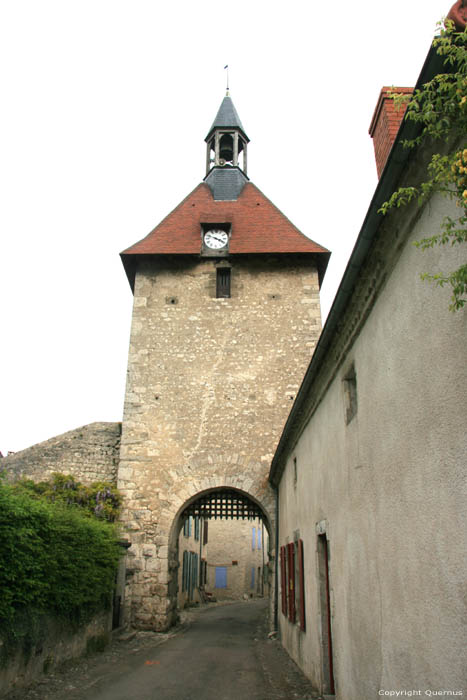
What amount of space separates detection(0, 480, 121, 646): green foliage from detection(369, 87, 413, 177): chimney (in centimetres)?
494

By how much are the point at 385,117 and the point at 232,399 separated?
744cm

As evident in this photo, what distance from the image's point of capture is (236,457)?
11.3 metres

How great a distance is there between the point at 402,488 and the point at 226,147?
647 inches

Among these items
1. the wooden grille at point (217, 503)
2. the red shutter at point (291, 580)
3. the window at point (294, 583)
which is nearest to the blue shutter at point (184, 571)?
the wooden grille at point (217, 503)

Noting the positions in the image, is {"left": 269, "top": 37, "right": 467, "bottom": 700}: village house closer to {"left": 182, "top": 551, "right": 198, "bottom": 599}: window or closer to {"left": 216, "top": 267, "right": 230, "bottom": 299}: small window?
{"left": 216, "top": 267, "right": 230, "bottom": 299}: small window

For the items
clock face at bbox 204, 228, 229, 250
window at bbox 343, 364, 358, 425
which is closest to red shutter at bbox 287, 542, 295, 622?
window at bbox 343, 364, 358, 425

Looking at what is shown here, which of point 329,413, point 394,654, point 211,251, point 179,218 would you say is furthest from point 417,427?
point 179,218

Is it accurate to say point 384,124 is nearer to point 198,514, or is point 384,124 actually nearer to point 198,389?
point 198,389

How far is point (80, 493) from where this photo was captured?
10711mm

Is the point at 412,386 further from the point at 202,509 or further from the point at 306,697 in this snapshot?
the point at 202,509

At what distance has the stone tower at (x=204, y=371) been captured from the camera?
10.9m

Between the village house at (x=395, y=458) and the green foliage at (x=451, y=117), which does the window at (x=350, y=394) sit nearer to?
the village house at (x=395, y=458)

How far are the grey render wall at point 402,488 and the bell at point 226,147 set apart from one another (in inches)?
561

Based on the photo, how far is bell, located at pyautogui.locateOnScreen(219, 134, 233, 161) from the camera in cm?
1730
